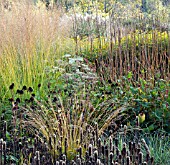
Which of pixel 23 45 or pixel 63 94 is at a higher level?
pixel 23 45

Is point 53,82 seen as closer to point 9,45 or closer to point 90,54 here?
point 9,45

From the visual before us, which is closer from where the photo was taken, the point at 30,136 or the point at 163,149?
the point at 163,149

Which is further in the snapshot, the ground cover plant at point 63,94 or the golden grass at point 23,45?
the golden grass at point 23,45

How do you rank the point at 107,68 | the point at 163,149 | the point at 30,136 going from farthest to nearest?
1. the point at 107,68
2. the point at 30,136
3. the point at 163,149

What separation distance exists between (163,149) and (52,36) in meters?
2.58

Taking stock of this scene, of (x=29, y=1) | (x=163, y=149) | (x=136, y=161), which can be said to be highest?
(x=29, y=1)

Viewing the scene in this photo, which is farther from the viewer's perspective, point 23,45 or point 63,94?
point 23,45

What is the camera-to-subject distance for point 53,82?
459 cm

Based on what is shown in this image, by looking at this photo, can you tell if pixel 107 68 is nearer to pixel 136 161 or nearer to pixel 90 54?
pixel 90 54

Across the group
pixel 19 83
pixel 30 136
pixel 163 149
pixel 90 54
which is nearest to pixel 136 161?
pixel 163 149

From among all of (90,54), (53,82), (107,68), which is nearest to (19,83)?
(53,82)

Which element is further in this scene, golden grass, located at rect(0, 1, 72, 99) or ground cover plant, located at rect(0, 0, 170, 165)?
golden grass, located at rect(0, 1, 72, 99)

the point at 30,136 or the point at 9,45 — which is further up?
the point at 9,45

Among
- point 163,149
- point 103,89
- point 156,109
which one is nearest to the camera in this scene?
point 163,149
